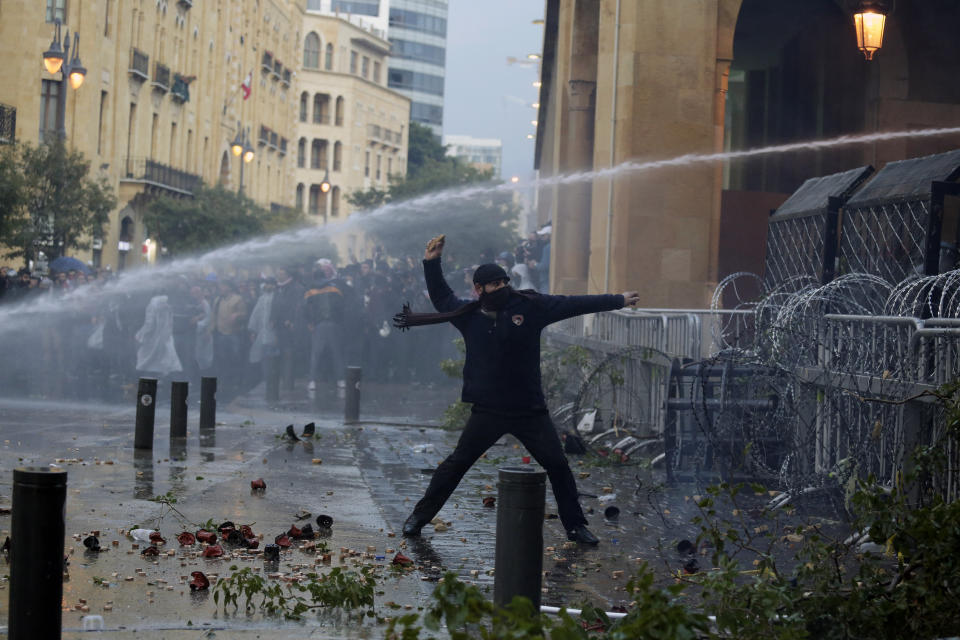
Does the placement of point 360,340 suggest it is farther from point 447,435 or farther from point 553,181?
point 447,435

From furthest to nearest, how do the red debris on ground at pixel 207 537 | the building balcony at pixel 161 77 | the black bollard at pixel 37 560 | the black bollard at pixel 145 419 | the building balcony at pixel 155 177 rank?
1. the building balcony at pixel 161 77
2. the building balcony at pixel 155 177
3. the black bollard at pixel 145 419
4. the red debris on ground at pixel 207 537
5. the black bollard at pixel 37 560

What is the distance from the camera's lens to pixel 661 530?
8.38 meters

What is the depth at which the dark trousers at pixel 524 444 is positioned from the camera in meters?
7.75

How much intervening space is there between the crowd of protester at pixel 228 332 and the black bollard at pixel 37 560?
14186 millimetres

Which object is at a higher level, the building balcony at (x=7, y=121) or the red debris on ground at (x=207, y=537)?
the building balcony at (x=7, y=121)

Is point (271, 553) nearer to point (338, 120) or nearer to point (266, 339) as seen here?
point (266, 339)

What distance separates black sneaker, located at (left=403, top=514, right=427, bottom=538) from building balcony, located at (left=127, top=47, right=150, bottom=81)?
140ft

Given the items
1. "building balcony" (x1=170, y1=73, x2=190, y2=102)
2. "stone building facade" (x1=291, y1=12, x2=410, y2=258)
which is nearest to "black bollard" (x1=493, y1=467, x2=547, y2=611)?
"building balcony" (x1=170, y1=73, x2=190, y2=102)

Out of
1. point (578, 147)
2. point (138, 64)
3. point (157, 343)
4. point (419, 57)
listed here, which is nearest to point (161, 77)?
point (138, 64)

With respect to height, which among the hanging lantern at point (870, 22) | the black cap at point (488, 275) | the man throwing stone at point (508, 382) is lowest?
the man throwing stone at point (508, 382)

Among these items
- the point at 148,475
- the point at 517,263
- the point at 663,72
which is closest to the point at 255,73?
the point at 517,263

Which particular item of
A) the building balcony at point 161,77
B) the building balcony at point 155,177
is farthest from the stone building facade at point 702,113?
the building balcony at point 161,77

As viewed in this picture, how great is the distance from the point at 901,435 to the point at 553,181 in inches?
569

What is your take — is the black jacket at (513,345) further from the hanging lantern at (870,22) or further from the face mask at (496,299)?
the hanging lantern at (870,22)
